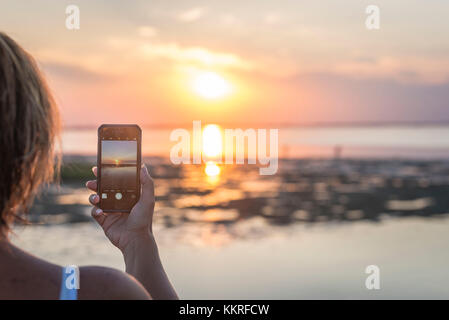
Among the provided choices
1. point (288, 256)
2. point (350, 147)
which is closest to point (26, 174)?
point (288, 256)

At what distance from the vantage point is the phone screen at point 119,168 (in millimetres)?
2457

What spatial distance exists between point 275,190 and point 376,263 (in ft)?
33.9

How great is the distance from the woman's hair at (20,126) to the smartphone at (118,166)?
0.80m

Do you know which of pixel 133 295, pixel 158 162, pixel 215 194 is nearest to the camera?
pixel 133 295

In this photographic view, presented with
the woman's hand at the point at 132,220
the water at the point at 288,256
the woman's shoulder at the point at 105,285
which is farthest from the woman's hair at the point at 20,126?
the water at the point at 288,256

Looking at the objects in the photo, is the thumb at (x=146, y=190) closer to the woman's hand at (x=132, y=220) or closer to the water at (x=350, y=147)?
A: the woman's hand at (x=132, y=220)

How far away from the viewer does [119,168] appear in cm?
261

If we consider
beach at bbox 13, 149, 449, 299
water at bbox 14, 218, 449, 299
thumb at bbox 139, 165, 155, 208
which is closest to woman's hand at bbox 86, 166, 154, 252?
thumb at bbox 139, 165, 155, 208

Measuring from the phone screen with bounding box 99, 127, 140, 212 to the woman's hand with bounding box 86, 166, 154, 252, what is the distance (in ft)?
0.13

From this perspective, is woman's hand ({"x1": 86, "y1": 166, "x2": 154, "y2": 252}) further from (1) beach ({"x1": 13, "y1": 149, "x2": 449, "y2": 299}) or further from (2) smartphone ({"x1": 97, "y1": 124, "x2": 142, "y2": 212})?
(1) beach ({"x1": 13, "y1": 149, "x2": 449, "y2": 299})

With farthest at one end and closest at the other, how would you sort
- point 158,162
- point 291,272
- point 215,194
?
point 158,162, point 215,194, point 291,272
